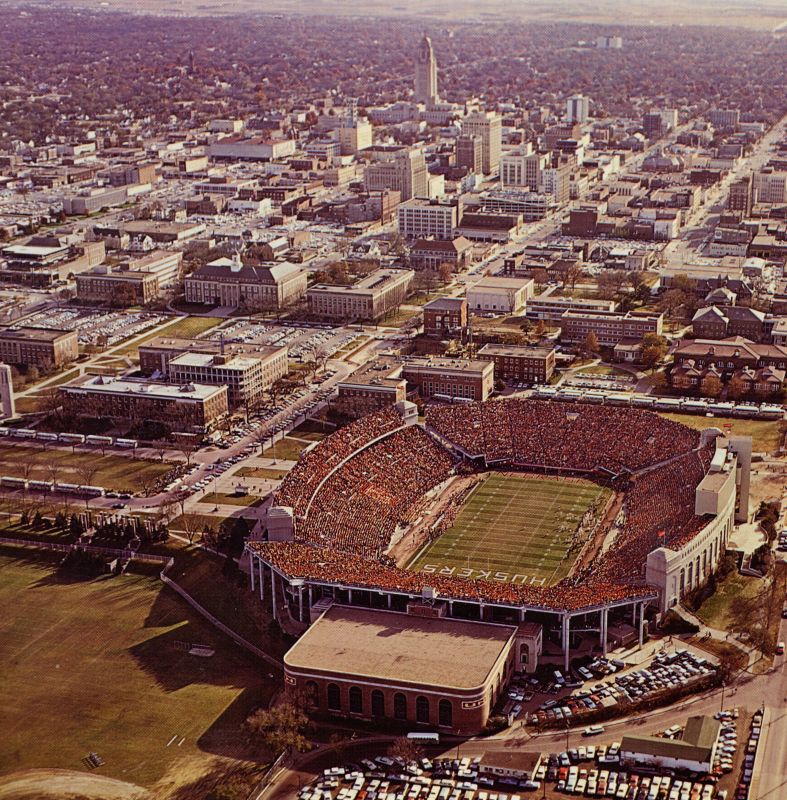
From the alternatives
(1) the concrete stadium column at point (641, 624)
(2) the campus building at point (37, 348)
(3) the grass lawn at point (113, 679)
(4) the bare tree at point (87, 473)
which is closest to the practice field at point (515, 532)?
(1) the concrete stadium column at point (641, 624)

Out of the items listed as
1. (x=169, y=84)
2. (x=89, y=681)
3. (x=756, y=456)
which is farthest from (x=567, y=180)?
(x=169, y=84)

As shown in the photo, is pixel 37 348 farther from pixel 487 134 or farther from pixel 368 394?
pixel 487 134

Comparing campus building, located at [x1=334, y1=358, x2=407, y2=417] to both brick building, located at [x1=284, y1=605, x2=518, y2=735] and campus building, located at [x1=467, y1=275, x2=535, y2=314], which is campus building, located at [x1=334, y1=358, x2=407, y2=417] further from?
brick building, located at [x1=284, y1=605, x2=518, y2=735]

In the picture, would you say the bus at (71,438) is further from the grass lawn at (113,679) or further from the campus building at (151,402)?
the grass lawn at (113,679)

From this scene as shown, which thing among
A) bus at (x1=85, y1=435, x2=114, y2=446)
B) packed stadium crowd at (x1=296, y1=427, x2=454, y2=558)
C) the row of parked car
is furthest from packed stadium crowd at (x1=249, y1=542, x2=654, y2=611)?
bus at (x1=85, y1=435, x2=114, y2=446)

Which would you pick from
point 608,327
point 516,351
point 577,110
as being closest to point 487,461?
point 516,351

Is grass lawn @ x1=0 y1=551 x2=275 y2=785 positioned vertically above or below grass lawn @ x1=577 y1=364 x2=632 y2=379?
below
